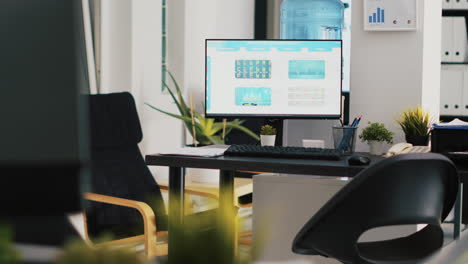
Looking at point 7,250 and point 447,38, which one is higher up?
point 447,38

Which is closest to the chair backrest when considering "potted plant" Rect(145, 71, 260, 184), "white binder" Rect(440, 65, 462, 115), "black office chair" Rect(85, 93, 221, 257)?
"black office chair" Rect(85, 93, 221, 257)

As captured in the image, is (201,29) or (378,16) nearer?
(378,16)

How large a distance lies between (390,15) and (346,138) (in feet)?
2.02

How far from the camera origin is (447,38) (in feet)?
17.7

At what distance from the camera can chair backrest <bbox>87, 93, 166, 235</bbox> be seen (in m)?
3.25

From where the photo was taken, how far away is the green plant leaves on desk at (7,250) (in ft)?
1.44

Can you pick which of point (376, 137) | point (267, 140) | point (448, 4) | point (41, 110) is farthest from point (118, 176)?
point (448, 4)

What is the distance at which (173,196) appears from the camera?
2709 mm

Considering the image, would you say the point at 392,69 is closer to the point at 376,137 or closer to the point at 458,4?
the point at 376,137

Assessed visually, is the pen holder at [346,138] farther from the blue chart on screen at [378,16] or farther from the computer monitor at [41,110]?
the computer monitor at [41,110]

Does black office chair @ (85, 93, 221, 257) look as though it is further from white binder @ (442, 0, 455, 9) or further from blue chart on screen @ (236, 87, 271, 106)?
white binder @ (442, 0, 455, 9)

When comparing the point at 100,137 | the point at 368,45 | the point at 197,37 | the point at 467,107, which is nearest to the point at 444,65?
the point at 467,107

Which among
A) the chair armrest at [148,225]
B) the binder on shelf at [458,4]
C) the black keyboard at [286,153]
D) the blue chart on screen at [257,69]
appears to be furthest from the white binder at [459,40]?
the chair armrest at [148,225]

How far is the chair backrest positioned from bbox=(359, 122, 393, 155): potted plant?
3.62ft
